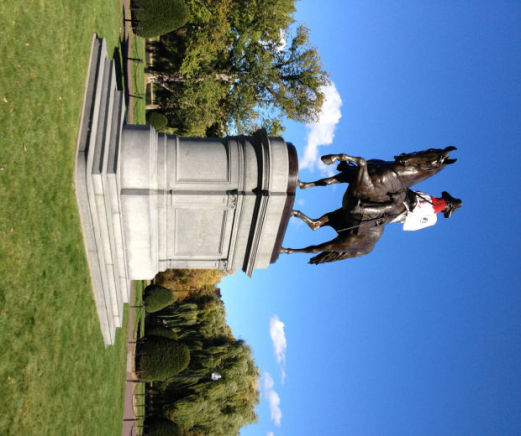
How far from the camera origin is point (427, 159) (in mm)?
11039

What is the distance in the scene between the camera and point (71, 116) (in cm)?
849

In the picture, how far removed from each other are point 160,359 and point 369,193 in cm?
1399

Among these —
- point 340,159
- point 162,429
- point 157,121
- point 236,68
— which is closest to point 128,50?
point 157,121

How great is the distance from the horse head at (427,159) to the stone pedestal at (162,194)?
3189 millimetres

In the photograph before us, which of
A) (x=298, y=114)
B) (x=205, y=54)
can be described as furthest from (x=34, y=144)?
(x=298, y=114)

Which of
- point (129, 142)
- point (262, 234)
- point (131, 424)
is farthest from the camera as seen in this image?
point (131, 424)

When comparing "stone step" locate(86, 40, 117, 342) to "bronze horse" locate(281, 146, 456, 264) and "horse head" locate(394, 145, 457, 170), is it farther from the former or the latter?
"horse head" locate(394, 145, 457, 170)

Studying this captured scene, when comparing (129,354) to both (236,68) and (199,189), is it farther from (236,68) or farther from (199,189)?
(236,68)

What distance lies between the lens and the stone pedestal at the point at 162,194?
9508 millimetres

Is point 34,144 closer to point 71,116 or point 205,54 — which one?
point 71,116

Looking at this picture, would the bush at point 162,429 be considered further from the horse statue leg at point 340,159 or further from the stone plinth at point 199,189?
the horse statue leg at point 340,159

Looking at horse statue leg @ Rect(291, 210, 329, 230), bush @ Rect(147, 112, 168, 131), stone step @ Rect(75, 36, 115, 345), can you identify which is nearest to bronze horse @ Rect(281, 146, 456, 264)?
horse statue leg @ Rect(291, 210, 329, 230)

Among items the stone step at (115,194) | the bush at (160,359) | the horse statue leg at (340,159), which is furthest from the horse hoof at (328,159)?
the bush at (160,359)

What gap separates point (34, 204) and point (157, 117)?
17.6 m
